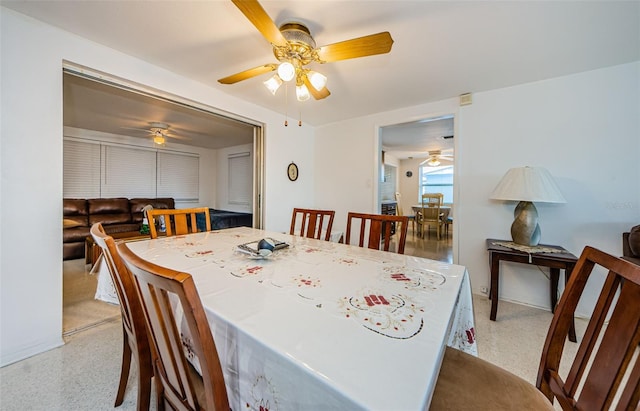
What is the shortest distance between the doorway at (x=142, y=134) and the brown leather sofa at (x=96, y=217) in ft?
0.81

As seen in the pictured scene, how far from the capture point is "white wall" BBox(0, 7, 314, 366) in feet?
5.02

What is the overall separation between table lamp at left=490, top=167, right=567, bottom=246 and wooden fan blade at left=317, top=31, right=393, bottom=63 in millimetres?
1680

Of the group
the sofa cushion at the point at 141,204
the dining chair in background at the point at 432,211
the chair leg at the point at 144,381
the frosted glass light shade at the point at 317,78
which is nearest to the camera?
the chair leg at the point at 144,381

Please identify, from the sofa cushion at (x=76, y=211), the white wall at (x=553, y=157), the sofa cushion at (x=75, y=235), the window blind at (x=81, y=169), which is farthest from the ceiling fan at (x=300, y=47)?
the window blind at (x=81, y=169)

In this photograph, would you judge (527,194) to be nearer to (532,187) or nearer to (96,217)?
(532,187)

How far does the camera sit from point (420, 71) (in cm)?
→ 218

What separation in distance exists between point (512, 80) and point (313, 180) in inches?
108

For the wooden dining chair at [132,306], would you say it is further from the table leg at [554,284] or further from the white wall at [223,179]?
the white wall at [223,179]

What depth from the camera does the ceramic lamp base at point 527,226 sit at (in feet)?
7.09

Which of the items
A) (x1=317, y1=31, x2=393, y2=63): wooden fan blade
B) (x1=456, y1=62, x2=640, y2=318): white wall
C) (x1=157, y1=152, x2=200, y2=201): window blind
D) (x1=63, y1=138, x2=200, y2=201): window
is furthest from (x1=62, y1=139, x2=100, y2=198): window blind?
(x1=456, y1=62, x2=640, y2=318): white wall

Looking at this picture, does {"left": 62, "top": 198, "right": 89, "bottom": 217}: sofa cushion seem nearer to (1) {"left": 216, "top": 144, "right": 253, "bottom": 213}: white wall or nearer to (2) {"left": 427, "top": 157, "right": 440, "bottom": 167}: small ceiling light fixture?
(1) {"left": 216, "top": 144, "right": 253, "bottom": 213}: white wall

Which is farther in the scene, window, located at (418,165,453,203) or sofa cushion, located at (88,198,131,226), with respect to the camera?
window, located at (418,165,453,203)

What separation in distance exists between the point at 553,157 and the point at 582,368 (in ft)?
7.63

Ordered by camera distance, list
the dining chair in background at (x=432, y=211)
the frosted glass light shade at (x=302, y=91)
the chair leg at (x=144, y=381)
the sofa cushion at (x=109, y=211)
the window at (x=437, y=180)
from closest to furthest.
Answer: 1. the chair leg at (x=144, y=381)
2. the frosted glass light shade at (x=302, y=91)
3. the sofa cushion at (x=109, y=211)
4. the dining chair in background at (x=432, y=211)
5. the window at (x=437, y=180)
